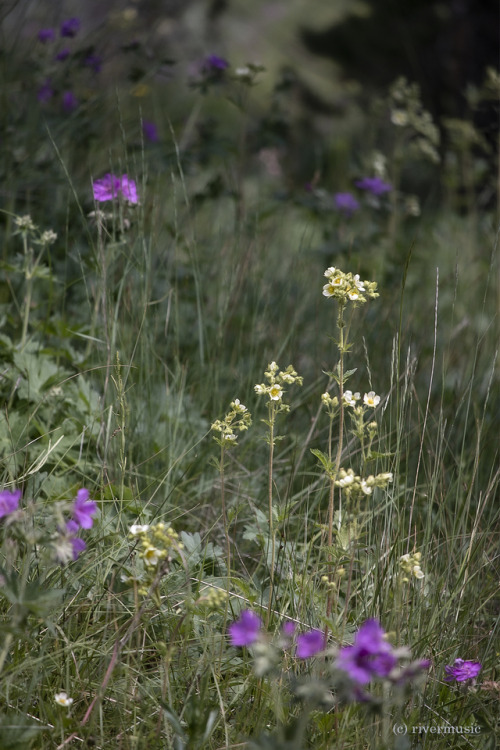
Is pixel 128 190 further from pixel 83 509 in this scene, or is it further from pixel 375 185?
pixel 375 185

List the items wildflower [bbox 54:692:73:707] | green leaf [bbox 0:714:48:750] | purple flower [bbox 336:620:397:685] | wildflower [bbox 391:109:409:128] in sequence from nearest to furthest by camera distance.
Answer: purple flower [bbox 336:620:397:685], green leaf [bbox 0:714:48:750], wildflower [bbox 54:692:73:707], wildflower [bbox 391:109:409:128]

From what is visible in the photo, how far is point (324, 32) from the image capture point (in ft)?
22.7

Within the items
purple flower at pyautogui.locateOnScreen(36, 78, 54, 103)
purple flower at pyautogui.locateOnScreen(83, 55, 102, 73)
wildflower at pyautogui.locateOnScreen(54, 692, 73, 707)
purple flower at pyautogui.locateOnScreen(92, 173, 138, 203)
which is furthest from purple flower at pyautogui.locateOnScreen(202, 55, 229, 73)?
wildflower at pyautogui.locateOnScreen(54, 692, 73, 707)

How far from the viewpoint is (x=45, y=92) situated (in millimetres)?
2887

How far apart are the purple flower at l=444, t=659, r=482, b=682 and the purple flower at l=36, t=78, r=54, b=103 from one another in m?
2.48

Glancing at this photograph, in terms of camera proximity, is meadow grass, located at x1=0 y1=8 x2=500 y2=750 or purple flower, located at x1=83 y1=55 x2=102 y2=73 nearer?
meadow grass, located at x1=0 y1=8 x2=500 y2=750

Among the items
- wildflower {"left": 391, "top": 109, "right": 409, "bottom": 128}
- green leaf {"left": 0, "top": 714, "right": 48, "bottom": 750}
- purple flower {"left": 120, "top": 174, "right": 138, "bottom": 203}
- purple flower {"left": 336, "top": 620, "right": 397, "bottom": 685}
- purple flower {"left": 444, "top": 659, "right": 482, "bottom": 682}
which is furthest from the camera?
wildflower {"left": 391, "top": 109, "right": 409, "bottom": 128}

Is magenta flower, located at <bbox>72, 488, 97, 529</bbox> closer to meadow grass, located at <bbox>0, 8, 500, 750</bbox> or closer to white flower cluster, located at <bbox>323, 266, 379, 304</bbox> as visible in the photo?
meadow grass, located at <bbox>0, 8, 500, 750</bbox>

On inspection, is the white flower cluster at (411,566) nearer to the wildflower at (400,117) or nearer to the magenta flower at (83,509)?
the magenta flower at (83,509)

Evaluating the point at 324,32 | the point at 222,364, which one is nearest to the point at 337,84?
the point at 324,32

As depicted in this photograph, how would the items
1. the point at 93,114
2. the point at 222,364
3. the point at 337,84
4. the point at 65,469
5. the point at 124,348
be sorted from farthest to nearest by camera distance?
Result: the point at 337,84 → the point at 93,114 → the point at 222,364 → the point at 124,348 → the point at 65,469

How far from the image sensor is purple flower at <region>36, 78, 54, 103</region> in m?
→ 2.87

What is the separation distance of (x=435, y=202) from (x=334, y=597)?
4986mm

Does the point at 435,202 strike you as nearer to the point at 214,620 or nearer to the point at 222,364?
the point at 222,364
